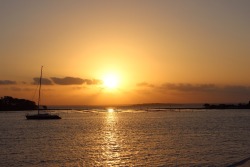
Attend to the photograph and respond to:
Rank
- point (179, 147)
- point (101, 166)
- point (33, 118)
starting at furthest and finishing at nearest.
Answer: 1. point (33, 118)
2. point (179, 147)
3. point (101, 166)

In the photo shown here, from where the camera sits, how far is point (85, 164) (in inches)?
1484

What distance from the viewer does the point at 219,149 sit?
154 feet

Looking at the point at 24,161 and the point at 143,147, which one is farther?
the point at 143,147

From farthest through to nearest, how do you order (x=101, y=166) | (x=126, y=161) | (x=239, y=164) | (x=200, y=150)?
1. (x=200, y=150)
2. (x=126, y=161)
3. (x=101, y=166)
4. (x=239, y=164)

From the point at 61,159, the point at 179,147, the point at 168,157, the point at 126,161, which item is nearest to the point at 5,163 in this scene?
the point at 61,159

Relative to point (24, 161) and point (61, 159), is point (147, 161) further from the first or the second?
point (24, 161)

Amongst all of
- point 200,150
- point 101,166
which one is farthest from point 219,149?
point 101,166

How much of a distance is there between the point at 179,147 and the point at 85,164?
55.4 feet

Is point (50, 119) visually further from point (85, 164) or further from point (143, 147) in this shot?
point (85, 164)

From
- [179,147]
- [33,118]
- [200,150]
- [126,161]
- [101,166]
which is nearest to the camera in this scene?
[101,166]

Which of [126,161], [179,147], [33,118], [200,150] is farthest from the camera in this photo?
[33,118]

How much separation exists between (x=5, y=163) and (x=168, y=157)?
17.7 meters

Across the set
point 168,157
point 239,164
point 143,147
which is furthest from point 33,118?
Result: point 239,164

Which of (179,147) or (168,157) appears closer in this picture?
(168,157)
